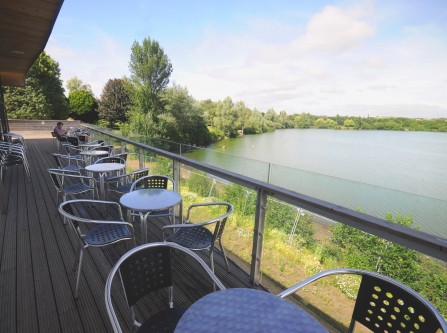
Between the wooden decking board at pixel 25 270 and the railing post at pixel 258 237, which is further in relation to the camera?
the railing post at pixel 258 237

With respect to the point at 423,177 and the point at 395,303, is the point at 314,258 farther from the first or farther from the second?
the point at 423,177

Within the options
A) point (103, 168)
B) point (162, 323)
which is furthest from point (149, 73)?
point (162, 323)

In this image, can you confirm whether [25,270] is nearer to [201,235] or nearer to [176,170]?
[201,235]

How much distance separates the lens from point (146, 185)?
2.99m

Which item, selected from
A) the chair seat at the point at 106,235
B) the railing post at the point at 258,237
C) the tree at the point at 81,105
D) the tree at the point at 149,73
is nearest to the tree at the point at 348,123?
the tree at the point at 149,73

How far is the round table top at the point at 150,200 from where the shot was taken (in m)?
2.13

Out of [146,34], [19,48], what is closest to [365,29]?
[146,34]

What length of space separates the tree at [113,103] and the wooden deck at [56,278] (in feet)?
98.9

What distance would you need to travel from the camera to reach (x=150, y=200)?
7.60 ft

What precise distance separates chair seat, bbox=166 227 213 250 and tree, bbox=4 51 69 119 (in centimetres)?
2781

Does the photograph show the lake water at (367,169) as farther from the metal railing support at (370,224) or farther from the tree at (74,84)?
the tree at (74,84)

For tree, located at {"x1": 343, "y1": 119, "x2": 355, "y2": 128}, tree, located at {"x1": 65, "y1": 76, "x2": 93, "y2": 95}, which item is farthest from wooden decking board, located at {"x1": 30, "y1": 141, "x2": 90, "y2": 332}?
tree, located at {"x1": 65, "y1": 76, "x2": 93, "y2": 95}

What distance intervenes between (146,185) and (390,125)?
35579mm

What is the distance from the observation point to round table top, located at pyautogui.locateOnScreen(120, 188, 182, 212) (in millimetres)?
2128
